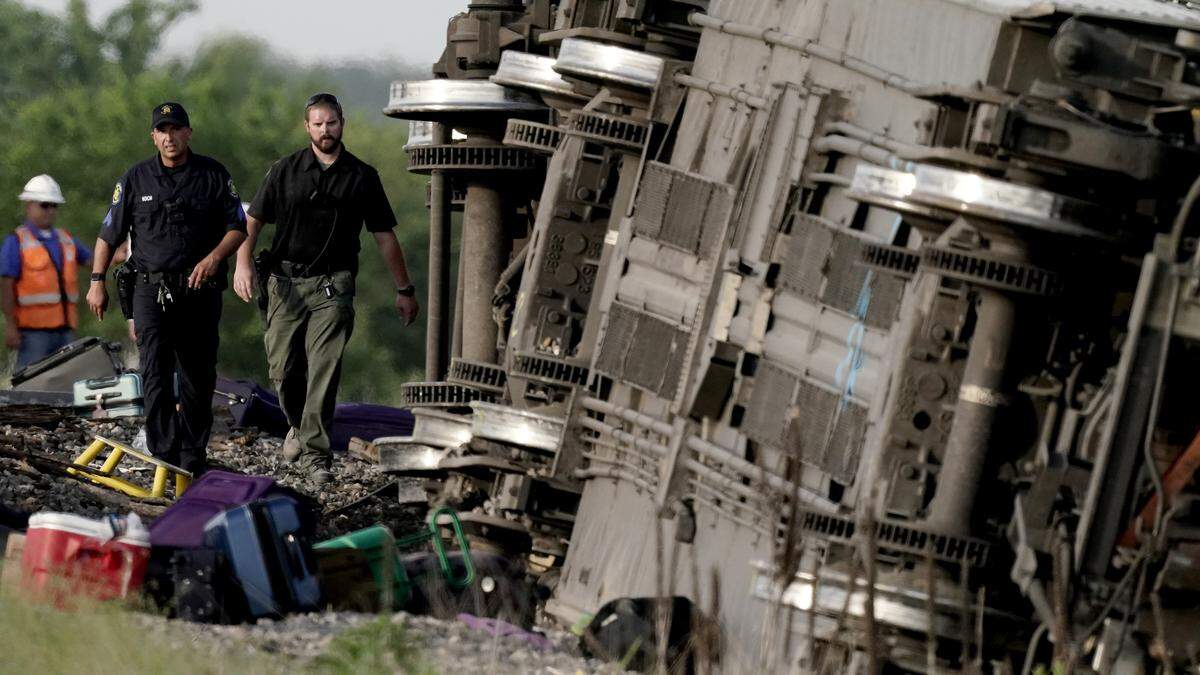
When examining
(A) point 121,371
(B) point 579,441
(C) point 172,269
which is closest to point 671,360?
(B) point 579,441

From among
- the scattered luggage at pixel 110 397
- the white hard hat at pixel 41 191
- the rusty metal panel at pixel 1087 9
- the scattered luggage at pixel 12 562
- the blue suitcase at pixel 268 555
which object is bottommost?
the scattered luggage at pixel 110 397

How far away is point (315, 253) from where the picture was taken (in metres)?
16.4

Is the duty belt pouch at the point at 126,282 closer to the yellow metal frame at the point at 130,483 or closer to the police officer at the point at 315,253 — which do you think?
the police officer at the point at 315,253

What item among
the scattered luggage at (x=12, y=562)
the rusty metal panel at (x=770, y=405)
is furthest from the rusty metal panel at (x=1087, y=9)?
the scattered luggage at (x=12, y=562)

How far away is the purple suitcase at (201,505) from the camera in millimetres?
11258

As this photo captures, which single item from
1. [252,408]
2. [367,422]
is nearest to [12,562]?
[252,408]

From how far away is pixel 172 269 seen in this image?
15.6 metres

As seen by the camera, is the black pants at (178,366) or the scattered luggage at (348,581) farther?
the black pants at (178,366)

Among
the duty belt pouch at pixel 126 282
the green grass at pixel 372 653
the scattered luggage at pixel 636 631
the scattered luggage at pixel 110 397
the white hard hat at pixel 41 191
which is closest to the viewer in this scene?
the green grass at pixel 372 653

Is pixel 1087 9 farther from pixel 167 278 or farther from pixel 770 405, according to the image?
pixel 167 278

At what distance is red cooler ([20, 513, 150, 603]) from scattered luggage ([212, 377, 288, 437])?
9240 millimetres

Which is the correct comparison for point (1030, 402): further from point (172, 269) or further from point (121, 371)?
point (121, 371)

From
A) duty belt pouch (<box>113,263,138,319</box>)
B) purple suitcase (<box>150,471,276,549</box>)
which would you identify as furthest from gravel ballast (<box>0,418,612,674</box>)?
duty belt pouch (<box>113,263,138,319</box>)

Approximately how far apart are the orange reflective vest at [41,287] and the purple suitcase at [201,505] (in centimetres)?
931
